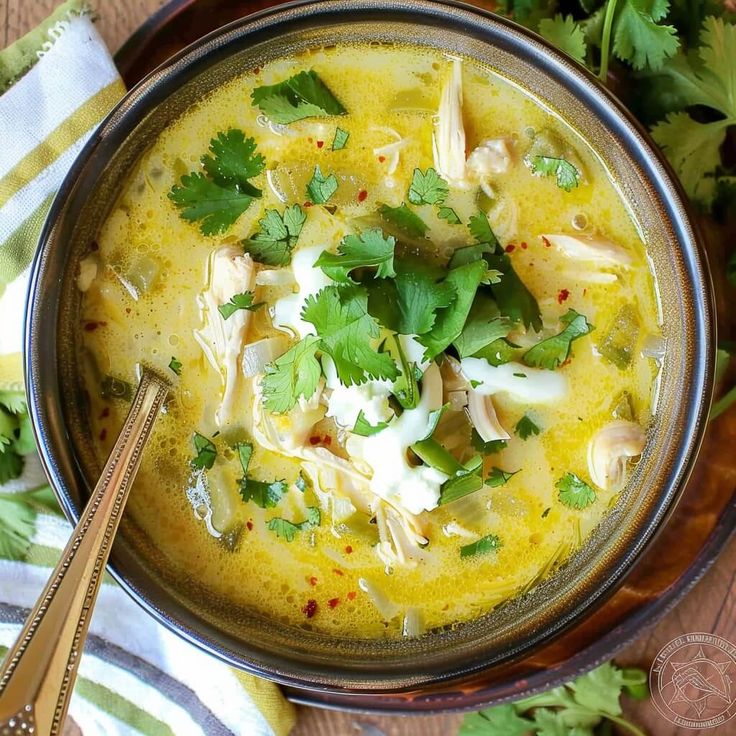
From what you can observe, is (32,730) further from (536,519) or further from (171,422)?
(536,519)

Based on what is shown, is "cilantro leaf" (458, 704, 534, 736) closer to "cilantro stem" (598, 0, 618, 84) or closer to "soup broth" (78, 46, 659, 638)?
"soup broth" (78, 46, 659, 638)

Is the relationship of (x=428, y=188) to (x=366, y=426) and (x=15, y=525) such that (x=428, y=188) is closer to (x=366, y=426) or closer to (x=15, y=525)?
(x=366, y=426)

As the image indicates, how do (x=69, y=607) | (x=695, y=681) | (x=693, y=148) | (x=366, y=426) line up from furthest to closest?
1. (x=695, y=681)
2. (x=693, y=148)
3. (x=366, y=426)
4. (x=69, y=607)

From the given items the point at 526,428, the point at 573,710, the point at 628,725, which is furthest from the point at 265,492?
the point at 628,725

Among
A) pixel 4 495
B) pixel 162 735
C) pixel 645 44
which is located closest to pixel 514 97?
pixel 645 44

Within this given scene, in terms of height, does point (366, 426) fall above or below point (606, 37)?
below

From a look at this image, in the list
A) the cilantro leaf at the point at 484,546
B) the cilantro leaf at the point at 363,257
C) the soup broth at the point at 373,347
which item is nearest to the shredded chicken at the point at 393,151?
the soup broth at the point at 373,347
